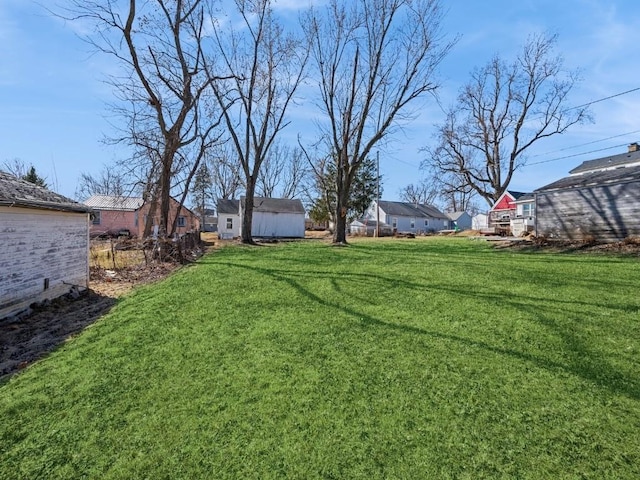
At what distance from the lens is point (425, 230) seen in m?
50.2

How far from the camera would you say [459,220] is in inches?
2201

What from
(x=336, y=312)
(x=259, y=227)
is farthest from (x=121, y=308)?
(x=259, y=227)

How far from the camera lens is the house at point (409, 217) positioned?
47.2m

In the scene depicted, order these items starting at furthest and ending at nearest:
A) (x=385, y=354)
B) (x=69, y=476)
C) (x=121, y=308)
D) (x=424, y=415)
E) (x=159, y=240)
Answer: (x=159, y=240), (x=121, y=308), (x=385, y=354), (x=424, y=415), (x=69, y=476)

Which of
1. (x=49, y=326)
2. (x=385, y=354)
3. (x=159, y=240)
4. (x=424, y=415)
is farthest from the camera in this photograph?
(x=159, y=240)

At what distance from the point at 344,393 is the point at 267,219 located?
30325 mm

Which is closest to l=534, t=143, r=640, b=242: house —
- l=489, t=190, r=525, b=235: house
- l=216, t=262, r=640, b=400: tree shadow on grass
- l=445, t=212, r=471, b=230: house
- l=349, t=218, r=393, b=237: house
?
l=216, t=262, r=640, b=400: tree shadow on grass

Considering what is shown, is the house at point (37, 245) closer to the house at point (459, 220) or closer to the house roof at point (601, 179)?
the house roof at point (601, 179)

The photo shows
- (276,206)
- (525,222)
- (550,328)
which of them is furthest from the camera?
(276,206)

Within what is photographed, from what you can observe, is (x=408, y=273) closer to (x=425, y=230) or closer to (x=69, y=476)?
(x=69, y=476)

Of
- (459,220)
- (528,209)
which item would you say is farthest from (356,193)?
(459,220)

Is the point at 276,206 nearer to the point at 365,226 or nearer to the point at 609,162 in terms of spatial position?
the point at 365,226

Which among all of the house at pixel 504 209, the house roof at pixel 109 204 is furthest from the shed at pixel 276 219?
the house at pixel 504 209

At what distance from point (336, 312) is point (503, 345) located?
7.28ft
